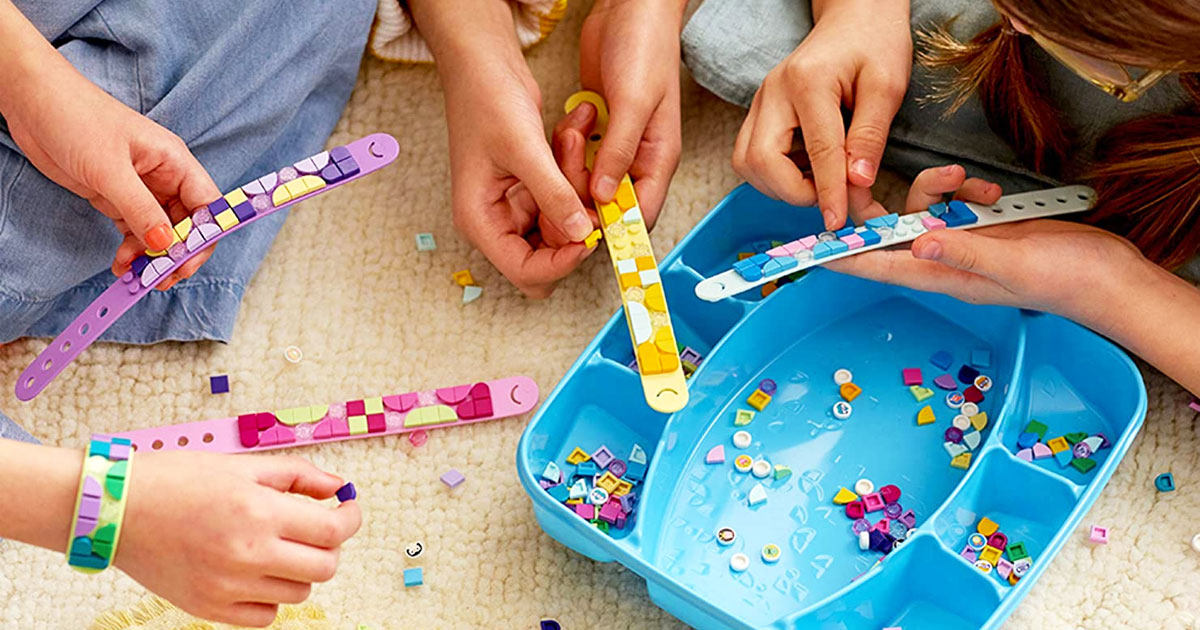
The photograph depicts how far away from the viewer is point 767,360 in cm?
96

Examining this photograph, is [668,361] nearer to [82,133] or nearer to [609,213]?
[609,213]

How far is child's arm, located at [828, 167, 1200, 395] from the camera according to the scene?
0.85 metres

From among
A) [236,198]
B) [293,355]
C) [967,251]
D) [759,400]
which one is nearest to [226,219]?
[236,198]

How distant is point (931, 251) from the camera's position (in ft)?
2.75

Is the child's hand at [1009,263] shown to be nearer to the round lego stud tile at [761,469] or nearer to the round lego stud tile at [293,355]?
the round lego stud tile at [761,469]

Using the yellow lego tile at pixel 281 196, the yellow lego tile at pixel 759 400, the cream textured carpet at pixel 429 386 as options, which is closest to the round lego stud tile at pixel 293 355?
the cream textured carpet at pixel 429 386

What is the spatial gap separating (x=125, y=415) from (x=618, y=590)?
1.41 ft

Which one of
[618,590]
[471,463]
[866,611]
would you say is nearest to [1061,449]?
[866,611]

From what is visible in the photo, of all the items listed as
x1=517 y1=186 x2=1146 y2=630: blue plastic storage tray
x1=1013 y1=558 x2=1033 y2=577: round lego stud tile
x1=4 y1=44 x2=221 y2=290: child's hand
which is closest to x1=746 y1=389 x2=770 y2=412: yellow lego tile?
x1=517 y1=186 x2=1146 y2=630: blue plastic storage tray

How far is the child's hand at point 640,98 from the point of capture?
93 cm

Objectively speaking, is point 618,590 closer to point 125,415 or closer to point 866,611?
point 866,611

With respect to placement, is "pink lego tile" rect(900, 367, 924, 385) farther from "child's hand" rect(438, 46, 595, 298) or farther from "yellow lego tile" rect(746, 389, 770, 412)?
"child's hand" rect(438, 46, 595, 298)

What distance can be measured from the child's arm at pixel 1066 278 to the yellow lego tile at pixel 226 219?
1.49 ft

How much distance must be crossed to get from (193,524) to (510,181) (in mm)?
402
